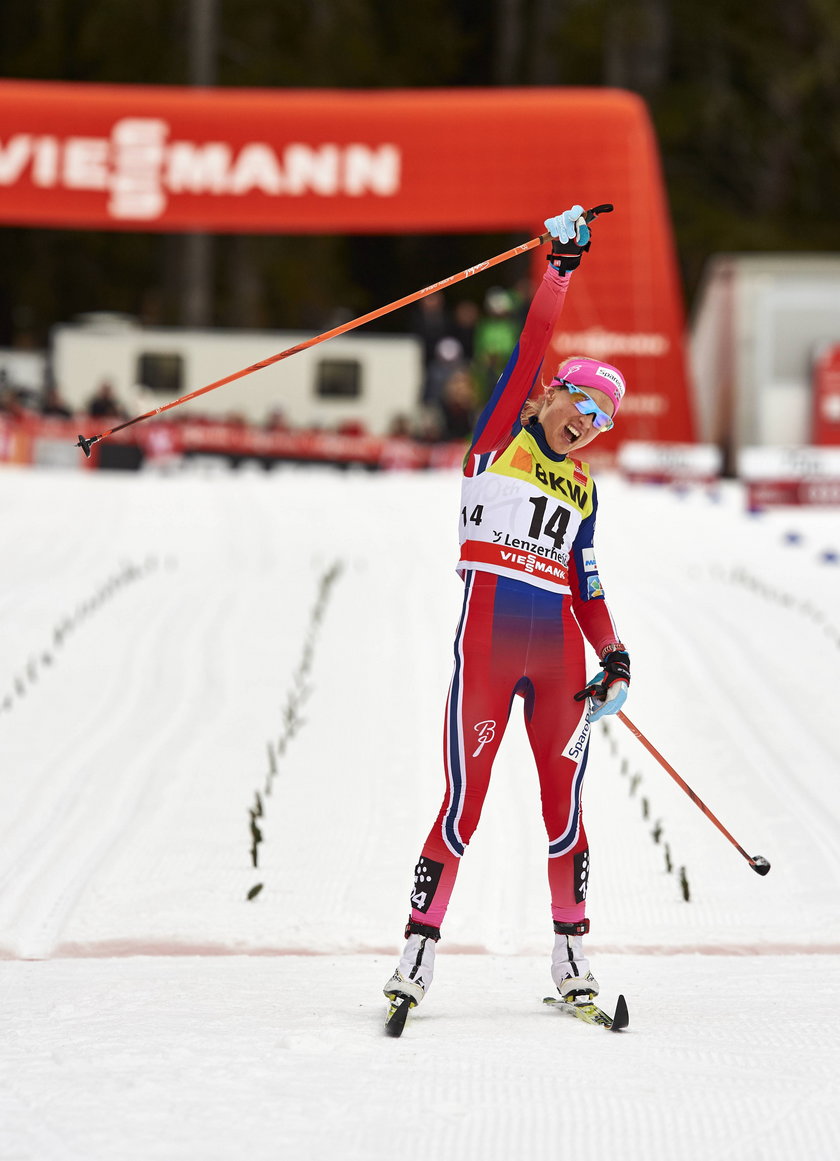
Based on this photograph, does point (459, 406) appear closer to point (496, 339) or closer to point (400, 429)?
point (496, 339)

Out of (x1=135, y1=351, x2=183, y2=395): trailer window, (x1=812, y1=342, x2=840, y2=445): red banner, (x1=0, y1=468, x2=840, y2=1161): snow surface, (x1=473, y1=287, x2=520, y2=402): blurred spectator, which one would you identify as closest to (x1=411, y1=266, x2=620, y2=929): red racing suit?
(x1=0, y1=468, x2=840, y2=1161): snow surface

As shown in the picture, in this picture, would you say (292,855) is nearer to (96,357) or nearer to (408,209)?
(408,209)

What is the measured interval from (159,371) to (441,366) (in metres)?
6.52

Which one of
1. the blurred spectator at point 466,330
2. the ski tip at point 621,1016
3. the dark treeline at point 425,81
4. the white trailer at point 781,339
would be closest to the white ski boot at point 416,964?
the ski tip at point 621,1016

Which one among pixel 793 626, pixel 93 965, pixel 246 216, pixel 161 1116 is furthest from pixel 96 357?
pixel 161 1116

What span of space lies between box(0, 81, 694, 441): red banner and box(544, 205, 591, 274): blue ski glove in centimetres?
1468

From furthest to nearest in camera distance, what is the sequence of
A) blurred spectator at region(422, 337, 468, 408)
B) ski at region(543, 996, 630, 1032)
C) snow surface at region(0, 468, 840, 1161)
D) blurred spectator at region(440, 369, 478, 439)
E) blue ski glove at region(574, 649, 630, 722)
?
blurred spectator at region(422, 337, 468, 408), blurred spectator at region(440, 369, 478, 439), blue ski glove at region(574, 649, 630, 722), ski at region(543, 996, 630, 1032), snow surface at region(0, 468, 840, 1161)

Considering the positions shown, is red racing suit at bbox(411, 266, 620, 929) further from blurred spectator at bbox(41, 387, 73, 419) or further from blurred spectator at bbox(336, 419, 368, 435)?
blurred spectator at bbox(336, 419, 368, 435)

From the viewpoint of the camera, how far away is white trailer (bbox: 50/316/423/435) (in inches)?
1033

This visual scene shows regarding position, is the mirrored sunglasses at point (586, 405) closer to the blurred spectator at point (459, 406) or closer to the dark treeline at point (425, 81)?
the blurred spectator at point (459, 406)

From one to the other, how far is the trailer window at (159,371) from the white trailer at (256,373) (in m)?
0.02

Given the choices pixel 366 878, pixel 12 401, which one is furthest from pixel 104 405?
pixel 366 878

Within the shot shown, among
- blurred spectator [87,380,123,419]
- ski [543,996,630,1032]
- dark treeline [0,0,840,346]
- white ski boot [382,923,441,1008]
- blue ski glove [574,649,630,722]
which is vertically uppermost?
dark treeline [0,0,840,346]

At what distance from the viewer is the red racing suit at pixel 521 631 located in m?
4.62
